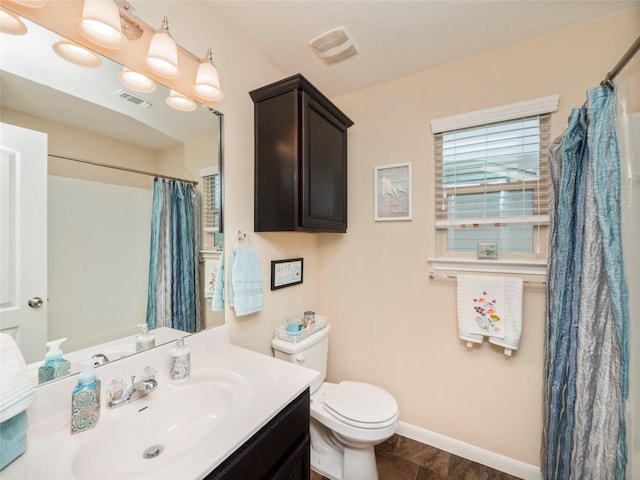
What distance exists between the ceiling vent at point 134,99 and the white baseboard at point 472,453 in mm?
2312

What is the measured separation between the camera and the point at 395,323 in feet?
5.92

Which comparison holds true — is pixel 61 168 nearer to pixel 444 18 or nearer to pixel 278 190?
pixel 278 190

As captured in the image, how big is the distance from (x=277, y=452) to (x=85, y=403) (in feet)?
1.94

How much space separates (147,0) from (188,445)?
5.32 feet

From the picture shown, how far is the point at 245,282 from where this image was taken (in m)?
1.37

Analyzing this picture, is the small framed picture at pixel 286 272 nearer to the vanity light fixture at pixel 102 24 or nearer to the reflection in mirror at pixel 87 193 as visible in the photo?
the reflection in mirror at pixel 87 193

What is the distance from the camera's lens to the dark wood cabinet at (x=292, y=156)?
4.51 ft

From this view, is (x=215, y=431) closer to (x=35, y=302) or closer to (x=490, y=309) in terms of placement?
(x=35, y=302)

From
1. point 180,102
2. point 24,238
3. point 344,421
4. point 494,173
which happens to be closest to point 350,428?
point 344,421

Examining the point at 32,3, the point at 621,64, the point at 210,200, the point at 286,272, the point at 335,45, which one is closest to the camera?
the point at 32,3

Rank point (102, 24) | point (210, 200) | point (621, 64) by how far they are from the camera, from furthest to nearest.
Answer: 1. point (210, 200)
2. point (621, 64)
3. point (102, 24)

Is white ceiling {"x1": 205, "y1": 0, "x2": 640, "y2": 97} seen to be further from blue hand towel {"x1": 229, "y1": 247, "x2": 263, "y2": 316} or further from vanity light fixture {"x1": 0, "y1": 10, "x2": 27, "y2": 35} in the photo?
blue hand towel {"x1": 229, "y1": 247, "x2": 263, "y2": 316}

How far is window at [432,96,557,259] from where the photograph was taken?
1.44 meters

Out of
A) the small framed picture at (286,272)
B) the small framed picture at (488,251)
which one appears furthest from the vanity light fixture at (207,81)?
the small framed picture at (488,251)
